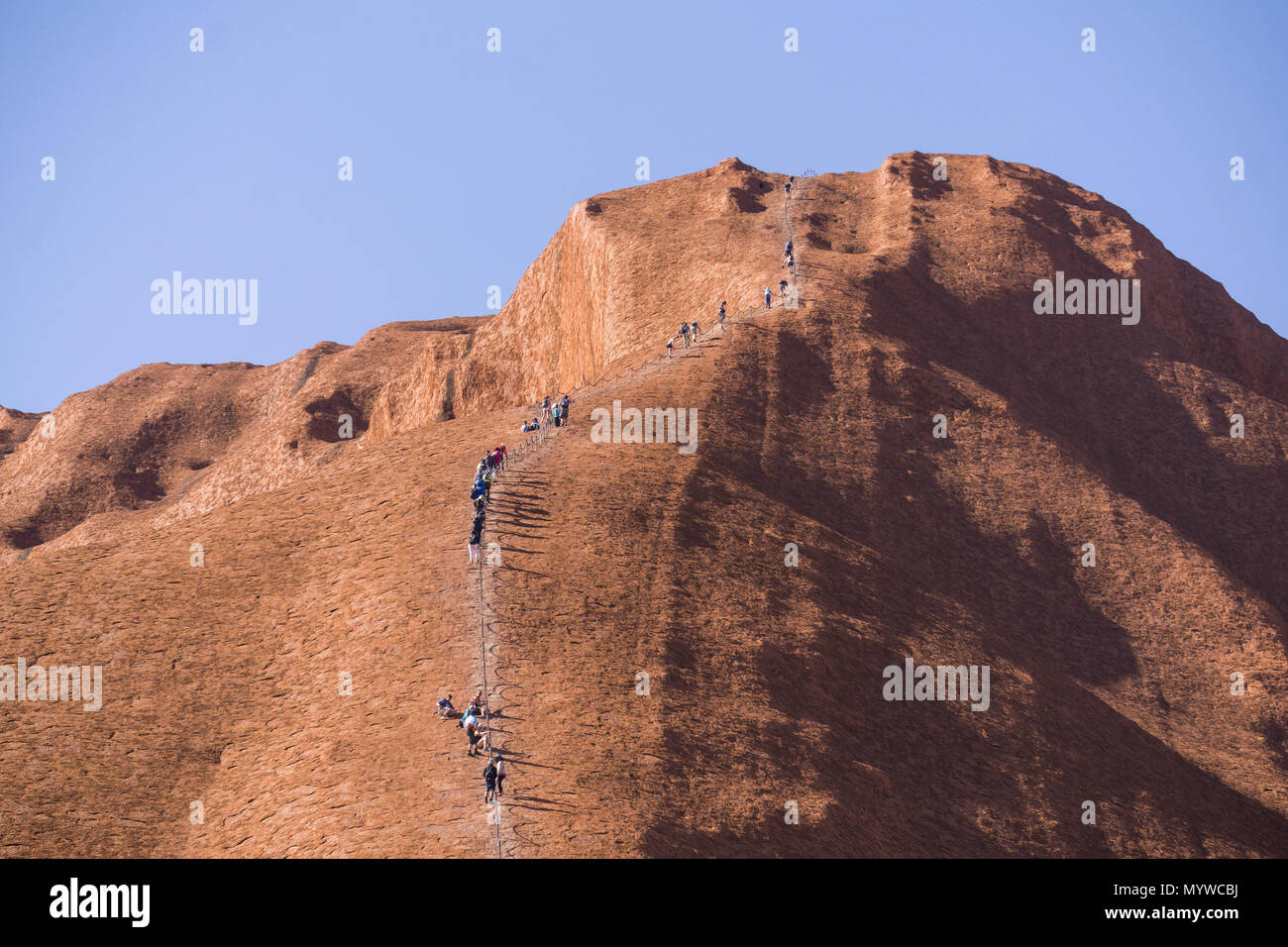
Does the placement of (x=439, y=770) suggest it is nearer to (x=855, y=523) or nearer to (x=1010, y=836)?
(x=1010, y=836)

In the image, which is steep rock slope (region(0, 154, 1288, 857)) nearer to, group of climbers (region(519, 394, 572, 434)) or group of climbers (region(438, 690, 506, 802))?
group of climbers (region(438, 690, 506, 802))

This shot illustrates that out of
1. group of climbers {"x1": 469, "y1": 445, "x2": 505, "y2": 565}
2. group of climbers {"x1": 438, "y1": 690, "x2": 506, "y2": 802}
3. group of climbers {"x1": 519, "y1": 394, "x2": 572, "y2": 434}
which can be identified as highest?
group of climbers {"x1": 519, "y1": 394, "x2": 572, "y2": 434}

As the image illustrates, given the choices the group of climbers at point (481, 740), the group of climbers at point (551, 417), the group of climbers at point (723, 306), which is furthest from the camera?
the group of climbers at point (723, 306)

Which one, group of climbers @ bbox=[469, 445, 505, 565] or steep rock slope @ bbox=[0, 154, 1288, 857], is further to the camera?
group of climbers @ bbox=[469, 445, 505, 565]

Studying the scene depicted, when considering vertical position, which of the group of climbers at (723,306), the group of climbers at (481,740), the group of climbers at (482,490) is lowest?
the group of climbers at (481,740)

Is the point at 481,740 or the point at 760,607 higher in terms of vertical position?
the point at 760,607

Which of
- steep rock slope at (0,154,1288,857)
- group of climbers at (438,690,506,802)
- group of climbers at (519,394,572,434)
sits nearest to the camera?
group of climbers at (438,690,506,802)

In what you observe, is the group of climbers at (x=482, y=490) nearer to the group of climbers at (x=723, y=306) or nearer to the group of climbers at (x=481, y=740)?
the group of climbers at (x=481, y=740)

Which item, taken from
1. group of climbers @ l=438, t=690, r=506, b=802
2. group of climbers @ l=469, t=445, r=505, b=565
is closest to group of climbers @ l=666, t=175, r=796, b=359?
group of climbers @ l=469, t=445, r=505, b=565

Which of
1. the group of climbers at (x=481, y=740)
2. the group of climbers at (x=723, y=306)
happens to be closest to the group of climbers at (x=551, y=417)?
the group of climbers at (x=723, y=306)

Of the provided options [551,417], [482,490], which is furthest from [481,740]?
[551,417]

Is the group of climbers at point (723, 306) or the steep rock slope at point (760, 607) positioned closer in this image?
the steep rock slope at point (760, 607)

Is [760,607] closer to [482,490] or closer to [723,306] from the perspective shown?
[482,490]

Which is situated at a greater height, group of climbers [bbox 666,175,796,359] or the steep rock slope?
group of climbers [bbox 666,175,796,359]
